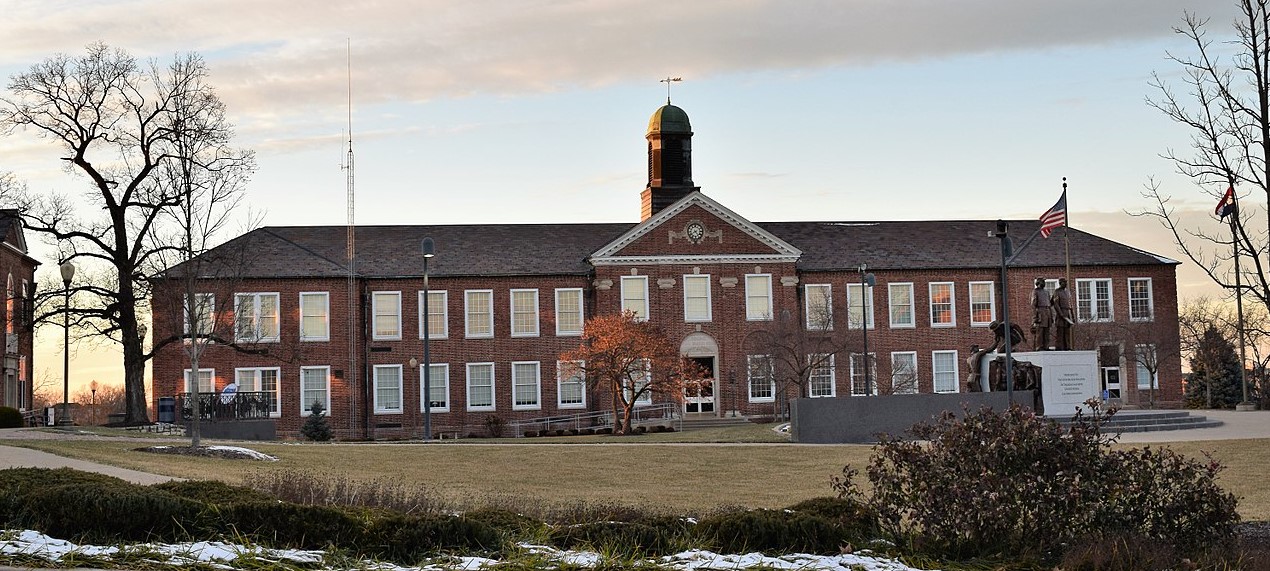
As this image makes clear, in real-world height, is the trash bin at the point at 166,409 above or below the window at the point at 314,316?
below

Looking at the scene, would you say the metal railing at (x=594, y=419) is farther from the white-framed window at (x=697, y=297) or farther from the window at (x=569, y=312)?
the white-framed window at (x=697, y=297)

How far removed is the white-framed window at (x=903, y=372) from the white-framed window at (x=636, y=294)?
34.0 ft

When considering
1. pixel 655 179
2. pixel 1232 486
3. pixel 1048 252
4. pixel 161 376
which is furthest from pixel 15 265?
pixel 1232 486

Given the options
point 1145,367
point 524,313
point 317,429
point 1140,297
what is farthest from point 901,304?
point 317,429

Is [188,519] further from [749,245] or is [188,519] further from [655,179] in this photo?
[655,179]

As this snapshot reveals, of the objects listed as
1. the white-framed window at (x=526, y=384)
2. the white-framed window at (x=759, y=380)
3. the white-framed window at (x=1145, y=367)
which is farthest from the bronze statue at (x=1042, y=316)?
the white-framed window at (x=526, y=384)

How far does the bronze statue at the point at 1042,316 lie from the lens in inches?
1390

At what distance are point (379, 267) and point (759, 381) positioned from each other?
1566cm

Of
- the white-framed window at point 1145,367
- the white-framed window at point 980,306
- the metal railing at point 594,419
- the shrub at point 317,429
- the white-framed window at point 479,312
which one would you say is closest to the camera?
the shrub at point 317,429

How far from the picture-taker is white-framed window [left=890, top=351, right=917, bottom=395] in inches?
2117

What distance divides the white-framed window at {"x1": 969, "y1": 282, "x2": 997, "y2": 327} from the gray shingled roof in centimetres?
99

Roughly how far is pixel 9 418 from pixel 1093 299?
40965 mm

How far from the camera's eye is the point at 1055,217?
1556 inches

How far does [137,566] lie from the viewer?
9.42m
